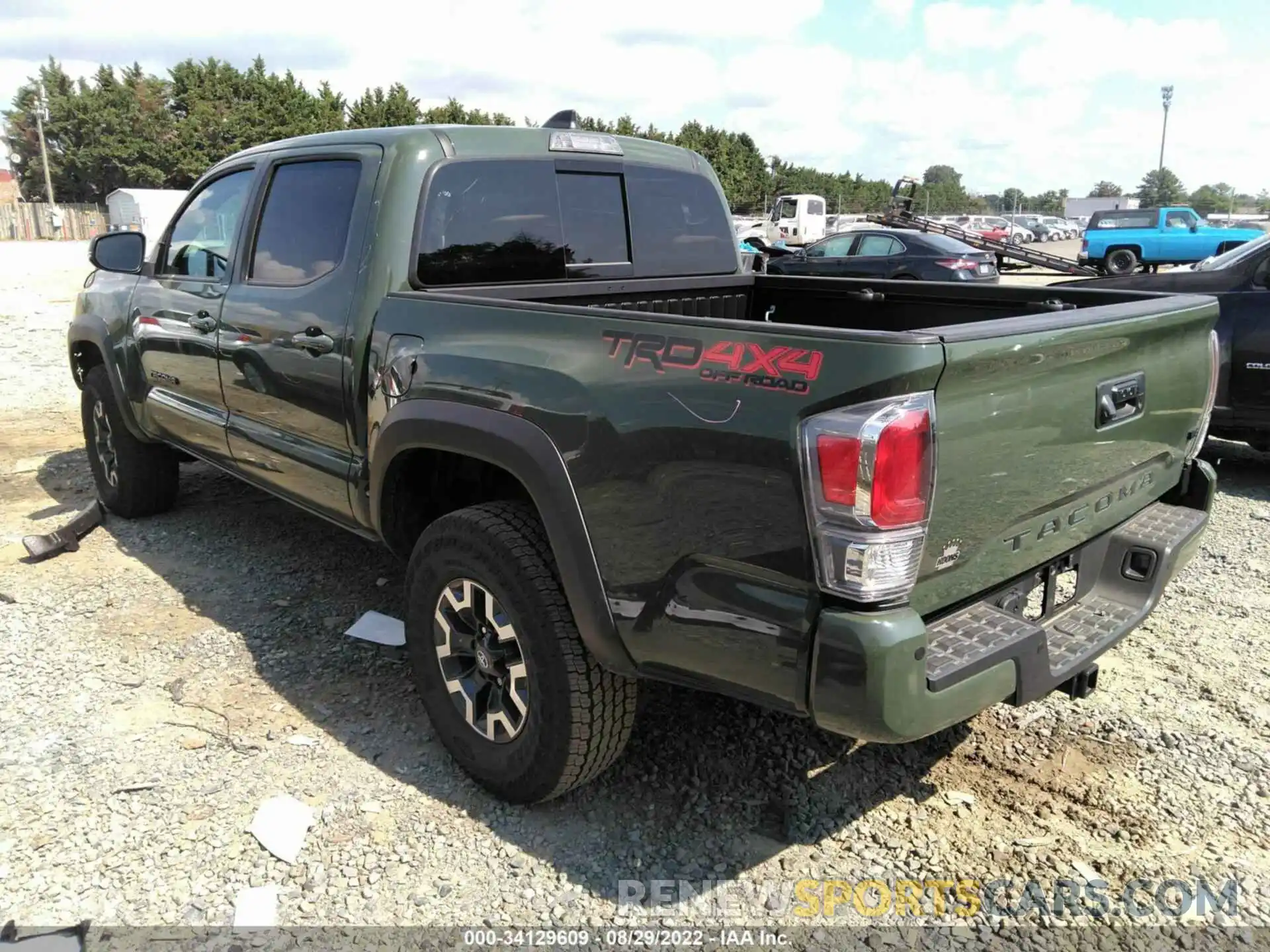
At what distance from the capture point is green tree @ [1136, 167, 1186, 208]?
6250 centimetres

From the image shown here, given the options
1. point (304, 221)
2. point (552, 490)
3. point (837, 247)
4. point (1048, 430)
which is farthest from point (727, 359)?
point (837, 247)

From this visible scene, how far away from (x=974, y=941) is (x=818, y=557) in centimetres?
116

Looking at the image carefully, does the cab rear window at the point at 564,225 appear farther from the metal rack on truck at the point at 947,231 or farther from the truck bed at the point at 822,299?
the metal rack on truck at the point at 947,231

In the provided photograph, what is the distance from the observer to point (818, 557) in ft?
6.61

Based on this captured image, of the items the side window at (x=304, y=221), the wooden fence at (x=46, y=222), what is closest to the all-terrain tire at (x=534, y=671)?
the side window at (x=304, y=221)

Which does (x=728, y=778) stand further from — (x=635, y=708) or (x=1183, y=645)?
(x=1183, y=645)

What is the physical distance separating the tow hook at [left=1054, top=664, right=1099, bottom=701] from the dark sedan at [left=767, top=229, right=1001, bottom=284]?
1340 cm

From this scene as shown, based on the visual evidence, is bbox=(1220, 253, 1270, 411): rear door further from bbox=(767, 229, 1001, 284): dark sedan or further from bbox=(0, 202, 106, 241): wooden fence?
bbox=(0, 202, 106, 241): wooden fence

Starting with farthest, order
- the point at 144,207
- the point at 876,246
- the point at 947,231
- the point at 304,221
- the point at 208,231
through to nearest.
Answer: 1. the point at 144,207
2. the point at 947,231
3. the point at 876,246
4. the point at 208,231
5. the point at 304,221

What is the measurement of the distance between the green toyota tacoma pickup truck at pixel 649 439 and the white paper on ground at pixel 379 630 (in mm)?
612

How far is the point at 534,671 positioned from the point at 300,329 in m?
1.68

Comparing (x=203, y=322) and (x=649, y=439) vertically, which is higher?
(x=203, y=322)

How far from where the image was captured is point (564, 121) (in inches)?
163

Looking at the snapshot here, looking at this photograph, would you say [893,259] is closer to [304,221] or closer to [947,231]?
[947,231]
